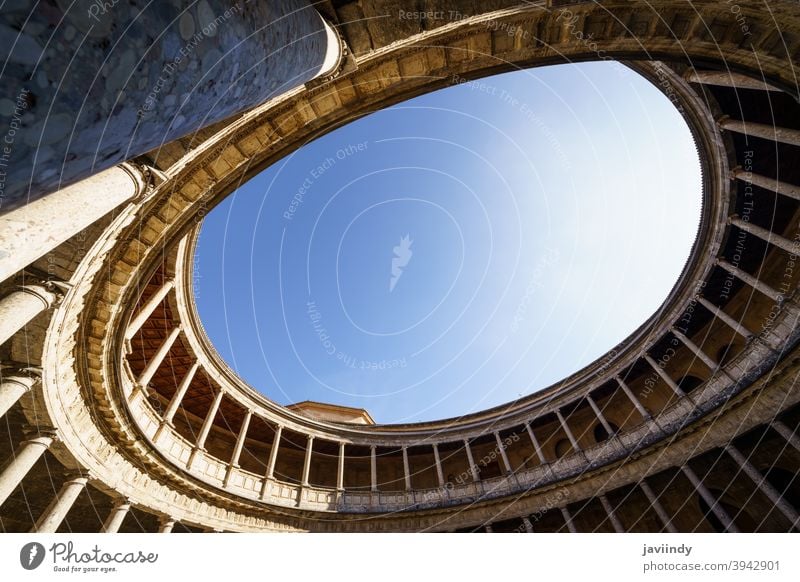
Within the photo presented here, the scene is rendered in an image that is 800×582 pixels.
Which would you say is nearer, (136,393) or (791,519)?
(791,519)

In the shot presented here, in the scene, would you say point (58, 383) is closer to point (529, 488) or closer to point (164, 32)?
point (164, 32)

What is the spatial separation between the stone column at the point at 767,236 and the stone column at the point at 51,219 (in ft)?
59.2

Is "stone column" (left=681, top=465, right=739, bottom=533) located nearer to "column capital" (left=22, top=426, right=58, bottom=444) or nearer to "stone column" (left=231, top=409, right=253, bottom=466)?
"stone column" (left=231, top=409, right=253, bottom=466)

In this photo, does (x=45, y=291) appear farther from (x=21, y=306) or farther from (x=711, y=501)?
(x=711, y=501)

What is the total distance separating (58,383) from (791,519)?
65.2ft

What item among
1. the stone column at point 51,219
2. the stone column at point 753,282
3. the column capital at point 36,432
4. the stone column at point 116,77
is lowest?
the stone column at point 116,77

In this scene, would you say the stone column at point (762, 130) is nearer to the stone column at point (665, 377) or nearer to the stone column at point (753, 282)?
the stone column at point (753, 282)

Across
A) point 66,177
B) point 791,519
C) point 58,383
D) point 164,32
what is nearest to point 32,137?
point 66,177

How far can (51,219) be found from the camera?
4305mm

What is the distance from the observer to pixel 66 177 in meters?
1.91

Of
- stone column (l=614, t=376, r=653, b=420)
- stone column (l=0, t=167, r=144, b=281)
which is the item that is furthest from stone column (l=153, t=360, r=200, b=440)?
stone column (l=614, t=376, r=653, b=420)

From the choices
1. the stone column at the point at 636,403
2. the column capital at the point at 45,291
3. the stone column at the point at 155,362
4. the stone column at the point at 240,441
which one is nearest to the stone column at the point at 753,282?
the stone column at the point at 636,403

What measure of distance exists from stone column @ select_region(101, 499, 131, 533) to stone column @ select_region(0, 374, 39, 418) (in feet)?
15.7

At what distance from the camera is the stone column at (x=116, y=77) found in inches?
58.1
